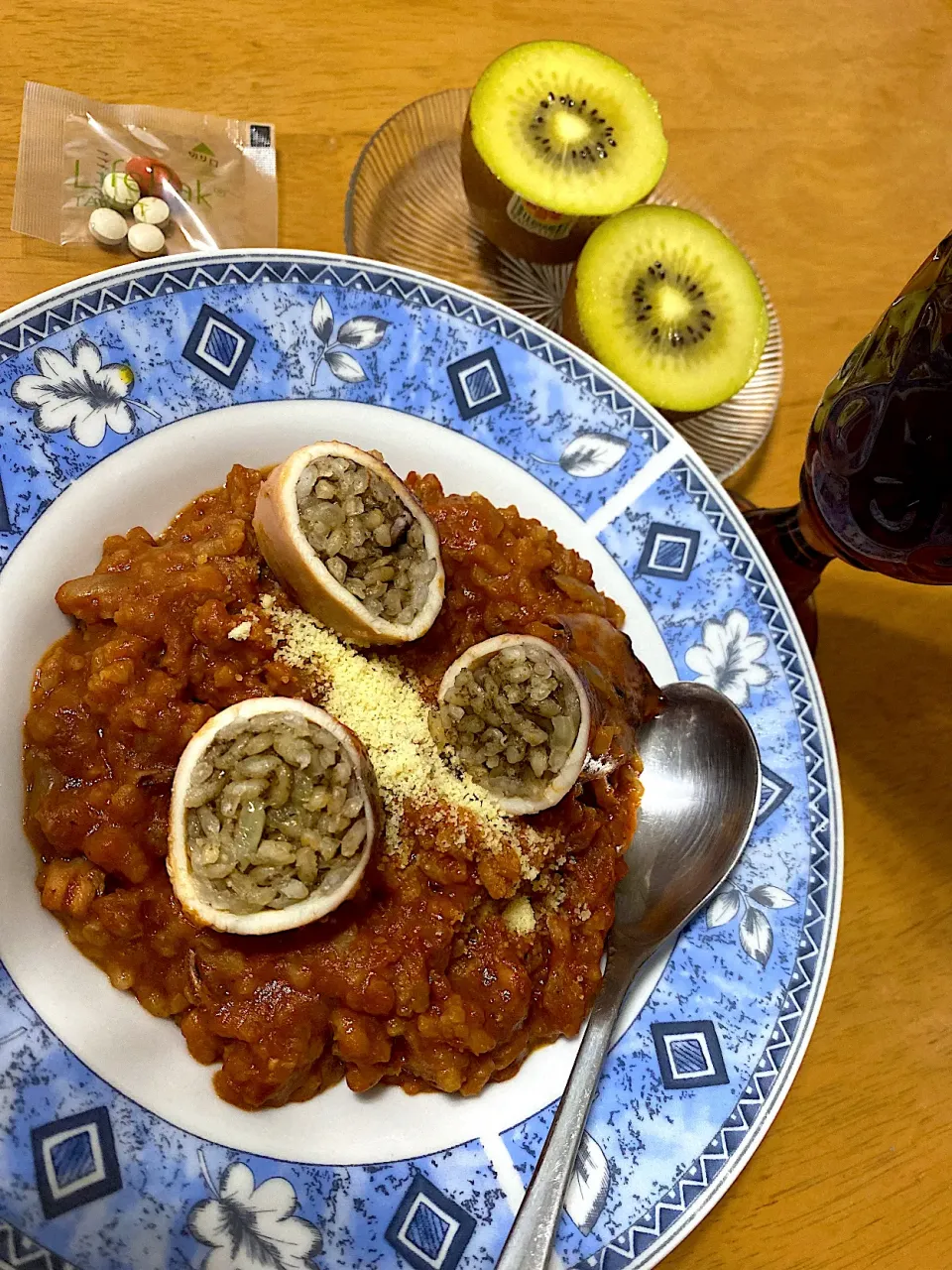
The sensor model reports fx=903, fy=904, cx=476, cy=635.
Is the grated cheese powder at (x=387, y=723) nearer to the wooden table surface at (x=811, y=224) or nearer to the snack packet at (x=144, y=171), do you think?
the wooden table surface at (x=811, y=224)

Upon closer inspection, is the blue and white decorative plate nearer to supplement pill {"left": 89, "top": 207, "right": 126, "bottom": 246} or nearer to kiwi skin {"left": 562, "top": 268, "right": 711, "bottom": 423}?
kiwi skin {"left": 562, "top": 268, "right": 711, "bottom": 423}

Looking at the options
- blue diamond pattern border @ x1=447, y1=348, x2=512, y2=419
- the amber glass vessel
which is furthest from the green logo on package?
the amber glass vessel

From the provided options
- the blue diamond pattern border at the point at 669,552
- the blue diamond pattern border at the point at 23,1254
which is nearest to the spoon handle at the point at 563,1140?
the blue diamond pattern border at the point at 23,1254

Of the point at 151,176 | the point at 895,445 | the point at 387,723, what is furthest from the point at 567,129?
the point at 387,723

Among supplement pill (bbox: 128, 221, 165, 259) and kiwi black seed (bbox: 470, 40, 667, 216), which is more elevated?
kiwi black seed (bbox: 470, 40, 667, 216)

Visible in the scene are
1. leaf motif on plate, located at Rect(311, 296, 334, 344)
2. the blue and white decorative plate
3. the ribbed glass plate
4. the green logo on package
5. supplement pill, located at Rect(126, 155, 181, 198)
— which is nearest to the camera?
the blue and white decorative plate

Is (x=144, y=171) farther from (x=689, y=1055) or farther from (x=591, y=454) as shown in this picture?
(x=689, y=1055)

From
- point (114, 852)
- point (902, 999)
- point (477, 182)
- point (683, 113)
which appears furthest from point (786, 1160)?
point (683, 113)

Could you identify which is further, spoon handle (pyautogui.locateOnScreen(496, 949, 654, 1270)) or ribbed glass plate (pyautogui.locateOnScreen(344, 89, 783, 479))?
ribbed glass plate (pyautogui.locateOnScreen(344, 89, 783, 479))
